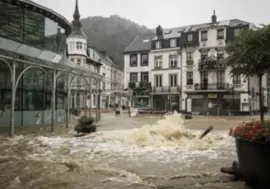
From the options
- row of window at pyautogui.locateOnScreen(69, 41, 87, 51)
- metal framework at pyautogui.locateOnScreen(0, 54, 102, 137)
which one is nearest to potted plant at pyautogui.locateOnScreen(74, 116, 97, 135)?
metal framework at pyautogui.locateOnScreen(0, 54, 102, 137)

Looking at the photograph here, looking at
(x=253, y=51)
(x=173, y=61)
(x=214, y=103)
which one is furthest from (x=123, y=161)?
(x=173, y=61)

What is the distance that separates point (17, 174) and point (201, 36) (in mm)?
41258

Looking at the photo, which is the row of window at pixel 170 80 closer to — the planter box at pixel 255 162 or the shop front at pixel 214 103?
the shop front at pixel 214 103

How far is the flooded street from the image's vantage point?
20.8ft

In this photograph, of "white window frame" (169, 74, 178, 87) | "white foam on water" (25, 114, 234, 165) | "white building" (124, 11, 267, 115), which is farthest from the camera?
"white window frame" (169, 74, 178, 87)

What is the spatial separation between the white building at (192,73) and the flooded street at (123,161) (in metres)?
30.2

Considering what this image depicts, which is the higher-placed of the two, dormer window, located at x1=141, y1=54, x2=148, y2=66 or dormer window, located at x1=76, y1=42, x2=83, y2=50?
dormer window, located at x1=76, y1=42, x2=83, y2=50

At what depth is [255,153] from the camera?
5352 millimetres

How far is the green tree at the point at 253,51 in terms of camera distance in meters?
6.78

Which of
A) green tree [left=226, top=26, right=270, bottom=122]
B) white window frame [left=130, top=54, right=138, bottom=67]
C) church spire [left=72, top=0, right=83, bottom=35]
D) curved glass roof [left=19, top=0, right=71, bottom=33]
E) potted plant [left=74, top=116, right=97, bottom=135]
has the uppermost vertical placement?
church spire [left=72, top=0, right=83, bottom=35]

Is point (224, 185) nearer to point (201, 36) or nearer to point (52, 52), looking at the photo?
point (52, 52)

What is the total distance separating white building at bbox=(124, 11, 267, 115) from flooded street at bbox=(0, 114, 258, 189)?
1188 inches

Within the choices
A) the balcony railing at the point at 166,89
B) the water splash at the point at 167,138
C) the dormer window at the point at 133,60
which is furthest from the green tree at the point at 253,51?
the dormer window at the point at 133,60

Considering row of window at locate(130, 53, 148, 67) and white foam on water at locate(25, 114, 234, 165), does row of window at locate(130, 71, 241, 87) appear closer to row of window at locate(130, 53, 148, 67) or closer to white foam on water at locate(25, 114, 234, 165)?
row of window at locate(130, 53, 148, 67)
